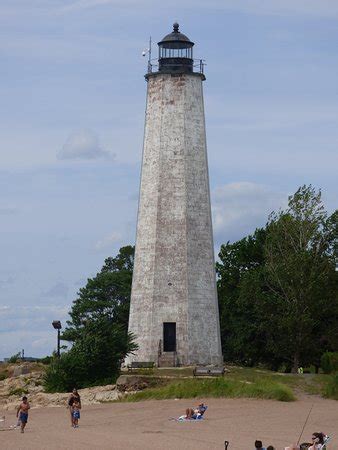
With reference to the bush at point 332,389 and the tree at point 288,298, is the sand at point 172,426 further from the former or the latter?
the tree at point 288,298

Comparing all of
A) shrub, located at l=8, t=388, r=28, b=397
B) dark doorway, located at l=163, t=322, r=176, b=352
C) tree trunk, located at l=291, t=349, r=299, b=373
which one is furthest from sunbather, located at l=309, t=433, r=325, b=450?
tree trunk, located at l=291, t=349, r=299, b=373

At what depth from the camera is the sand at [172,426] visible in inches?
1598

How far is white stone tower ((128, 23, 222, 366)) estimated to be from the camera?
63500 millimetres

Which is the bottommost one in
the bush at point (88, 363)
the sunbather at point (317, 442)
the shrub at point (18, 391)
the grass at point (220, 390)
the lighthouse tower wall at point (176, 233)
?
the sunbather at point (317, 442)

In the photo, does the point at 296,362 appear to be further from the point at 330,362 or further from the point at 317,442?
the point at 317,442

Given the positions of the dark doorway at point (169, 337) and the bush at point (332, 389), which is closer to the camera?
the bush at point (332, 389)

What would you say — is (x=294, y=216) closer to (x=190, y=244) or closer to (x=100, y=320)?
(x=190, y=244)

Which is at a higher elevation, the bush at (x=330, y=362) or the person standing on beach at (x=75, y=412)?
the bush at (x=330, y=362)

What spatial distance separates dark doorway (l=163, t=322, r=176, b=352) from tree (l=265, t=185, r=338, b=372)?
6462mm

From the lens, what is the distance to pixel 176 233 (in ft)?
210

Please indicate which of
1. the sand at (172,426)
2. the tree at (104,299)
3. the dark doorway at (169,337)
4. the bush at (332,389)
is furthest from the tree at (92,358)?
the tree at (104,299)

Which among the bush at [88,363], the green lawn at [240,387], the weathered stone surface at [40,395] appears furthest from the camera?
the bush at [88,363]

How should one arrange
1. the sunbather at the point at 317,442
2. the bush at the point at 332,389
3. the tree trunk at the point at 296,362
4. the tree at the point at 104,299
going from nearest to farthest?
the sunbather at the point at 317,442
the bush at the point at 332,389
the tree trunk at the point at 296,362
the tree at the point at 104,299

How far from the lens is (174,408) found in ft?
167
